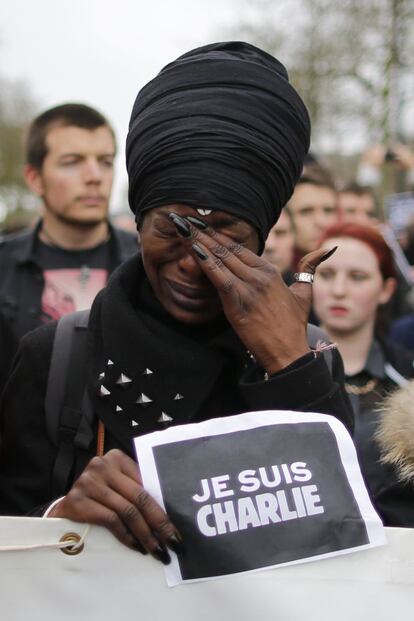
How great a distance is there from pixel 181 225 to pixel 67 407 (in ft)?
1.56

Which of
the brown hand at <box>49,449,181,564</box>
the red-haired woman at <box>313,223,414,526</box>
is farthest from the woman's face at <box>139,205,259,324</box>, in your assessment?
the red-haired woman at <box>313,223,414,526</box>

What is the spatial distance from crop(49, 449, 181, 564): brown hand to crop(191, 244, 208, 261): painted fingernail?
43cm

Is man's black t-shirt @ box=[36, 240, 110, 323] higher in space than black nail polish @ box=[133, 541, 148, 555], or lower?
higher

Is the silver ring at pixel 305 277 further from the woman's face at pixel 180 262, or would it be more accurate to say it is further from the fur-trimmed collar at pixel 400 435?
the fur-trimmed collar at pixel 400 435

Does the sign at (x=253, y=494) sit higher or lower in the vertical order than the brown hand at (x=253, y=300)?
lower

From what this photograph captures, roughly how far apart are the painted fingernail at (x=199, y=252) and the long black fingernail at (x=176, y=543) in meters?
0.54

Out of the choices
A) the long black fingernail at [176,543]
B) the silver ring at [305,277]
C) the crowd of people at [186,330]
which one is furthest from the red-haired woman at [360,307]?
the long black fingernail at [176,543]

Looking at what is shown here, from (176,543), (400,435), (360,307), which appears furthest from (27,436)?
(360,307)

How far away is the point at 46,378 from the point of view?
196cm

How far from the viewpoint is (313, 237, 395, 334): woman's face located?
12.2ft

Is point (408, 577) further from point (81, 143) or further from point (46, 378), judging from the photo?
point (81, 143)

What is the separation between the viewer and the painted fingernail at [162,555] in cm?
157

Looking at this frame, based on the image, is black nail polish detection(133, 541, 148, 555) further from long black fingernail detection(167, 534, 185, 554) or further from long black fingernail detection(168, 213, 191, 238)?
long black fingernail detection(168, 213, 191, 238)

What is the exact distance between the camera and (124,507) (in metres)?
1.55
